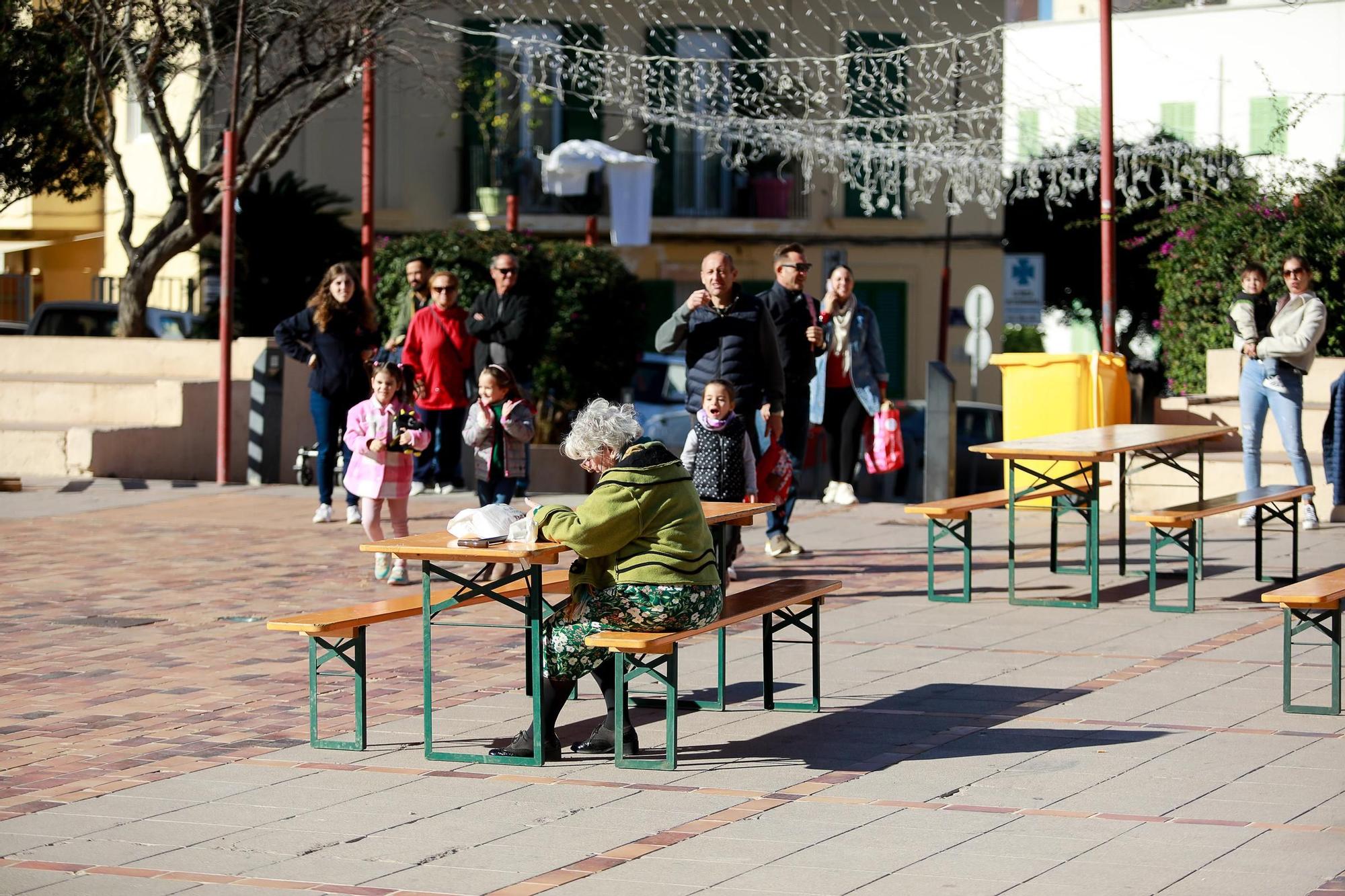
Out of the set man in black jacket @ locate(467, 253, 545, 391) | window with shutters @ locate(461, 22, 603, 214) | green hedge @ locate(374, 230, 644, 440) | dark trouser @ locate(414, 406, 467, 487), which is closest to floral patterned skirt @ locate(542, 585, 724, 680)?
man in black jacket @ locate(467, 253, 545, 391)

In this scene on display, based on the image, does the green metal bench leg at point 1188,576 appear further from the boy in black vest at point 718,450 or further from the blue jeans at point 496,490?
the blue jeans at point 496,490

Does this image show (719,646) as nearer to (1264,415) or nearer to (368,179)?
(1264,415)

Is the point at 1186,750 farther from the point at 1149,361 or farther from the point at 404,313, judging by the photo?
the point at 1149,361

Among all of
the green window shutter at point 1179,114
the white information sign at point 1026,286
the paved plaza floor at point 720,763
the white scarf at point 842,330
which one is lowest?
the paved plaza floor at point 720,763

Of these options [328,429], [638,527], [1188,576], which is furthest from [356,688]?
[328,429]

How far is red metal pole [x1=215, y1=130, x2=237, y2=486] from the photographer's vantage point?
17531 millimetres

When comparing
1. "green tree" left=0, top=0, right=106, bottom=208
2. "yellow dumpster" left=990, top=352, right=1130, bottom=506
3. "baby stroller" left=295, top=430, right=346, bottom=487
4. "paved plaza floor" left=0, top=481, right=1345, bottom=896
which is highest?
"green tree" left=0, top=0, right=106, bottom=208

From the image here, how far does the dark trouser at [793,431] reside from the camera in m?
12.4

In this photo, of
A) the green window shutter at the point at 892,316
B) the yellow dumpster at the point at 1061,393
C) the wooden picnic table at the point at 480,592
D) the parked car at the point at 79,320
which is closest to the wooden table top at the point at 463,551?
the wooden picnic table at the point at 480,592

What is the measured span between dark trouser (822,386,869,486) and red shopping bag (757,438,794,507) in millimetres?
2259

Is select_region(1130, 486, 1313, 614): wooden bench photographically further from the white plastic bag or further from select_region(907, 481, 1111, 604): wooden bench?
the white plastic bag

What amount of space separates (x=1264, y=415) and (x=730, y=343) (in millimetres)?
4580

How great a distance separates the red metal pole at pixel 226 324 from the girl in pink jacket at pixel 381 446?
21.1ft

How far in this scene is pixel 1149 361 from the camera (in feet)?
122
